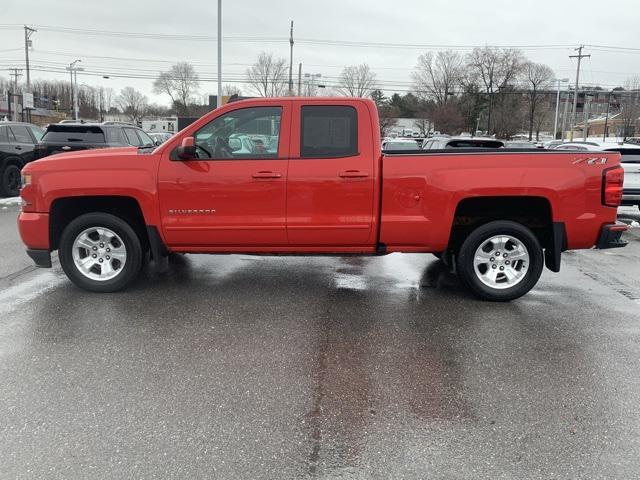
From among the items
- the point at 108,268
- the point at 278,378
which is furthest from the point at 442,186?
the point at 108,268

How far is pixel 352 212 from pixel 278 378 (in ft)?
6.86

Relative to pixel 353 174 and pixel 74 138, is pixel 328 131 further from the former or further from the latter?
pixel 74 138

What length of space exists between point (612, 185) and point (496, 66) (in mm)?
87161

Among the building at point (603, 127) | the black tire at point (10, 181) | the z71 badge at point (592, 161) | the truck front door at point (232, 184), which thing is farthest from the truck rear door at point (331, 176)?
the building at point (603, 127)

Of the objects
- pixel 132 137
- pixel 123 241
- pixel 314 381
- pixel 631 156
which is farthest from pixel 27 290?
pixel 631 156

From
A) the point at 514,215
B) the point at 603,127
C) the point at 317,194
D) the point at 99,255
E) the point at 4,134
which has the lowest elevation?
the point at 99,255

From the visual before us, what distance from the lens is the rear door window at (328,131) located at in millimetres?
5445

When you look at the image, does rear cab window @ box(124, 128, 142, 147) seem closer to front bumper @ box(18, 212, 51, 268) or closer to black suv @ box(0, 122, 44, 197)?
black suv @ box(0, 122, 44, 197)

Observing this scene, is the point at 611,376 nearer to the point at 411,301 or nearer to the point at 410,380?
the point at 410,380

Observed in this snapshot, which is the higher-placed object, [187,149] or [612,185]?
[187,149]

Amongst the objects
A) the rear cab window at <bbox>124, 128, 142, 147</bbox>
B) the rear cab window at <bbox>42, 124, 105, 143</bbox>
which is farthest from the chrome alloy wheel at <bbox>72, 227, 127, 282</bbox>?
the rear cab window at <bbox>124, 128, 142, 147</bbox>

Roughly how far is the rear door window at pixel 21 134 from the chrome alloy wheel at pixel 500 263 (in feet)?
41.8

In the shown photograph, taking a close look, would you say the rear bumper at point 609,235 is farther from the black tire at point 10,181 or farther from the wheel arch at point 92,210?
the black tire at point 10,181

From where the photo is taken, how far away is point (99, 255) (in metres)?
5.78
